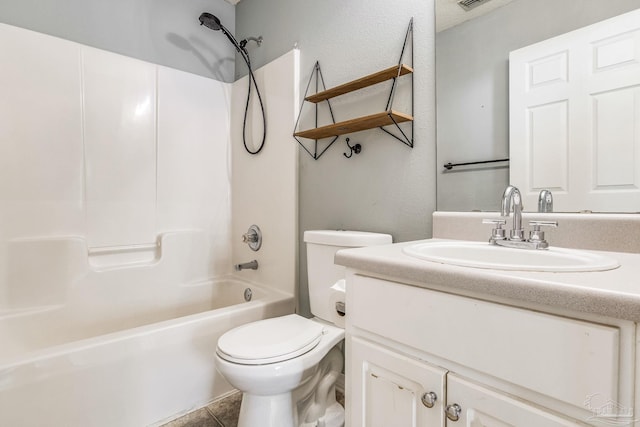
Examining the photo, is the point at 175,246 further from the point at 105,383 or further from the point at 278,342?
the point at 278,342

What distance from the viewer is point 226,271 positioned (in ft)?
7.94

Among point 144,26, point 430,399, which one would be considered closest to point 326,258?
point 430,399

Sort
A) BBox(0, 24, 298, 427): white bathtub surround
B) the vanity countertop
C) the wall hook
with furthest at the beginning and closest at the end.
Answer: the wall hook
BBox(0, 24, 298, 427): white bathtub surround
the vanity countertop

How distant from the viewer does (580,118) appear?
99 cm

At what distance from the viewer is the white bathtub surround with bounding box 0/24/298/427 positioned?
133 centimetres

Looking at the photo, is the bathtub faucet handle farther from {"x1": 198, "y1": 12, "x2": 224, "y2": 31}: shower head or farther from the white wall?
{"x1": 198, "y1": 12, "x2": 224, "y2": 31}: shower head

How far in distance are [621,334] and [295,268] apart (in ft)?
4.98

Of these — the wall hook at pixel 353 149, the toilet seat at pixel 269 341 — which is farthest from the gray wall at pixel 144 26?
the toilet seat at pixel 269 341

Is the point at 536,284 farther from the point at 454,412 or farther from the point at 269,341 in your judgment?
the point at 269,341

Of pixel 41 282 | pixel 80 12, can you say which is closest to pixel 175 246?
pixel 41 282

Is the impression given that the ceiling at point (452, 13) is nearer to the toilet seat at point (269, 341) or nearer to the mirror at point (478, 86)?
the mirror at point (478, 86)

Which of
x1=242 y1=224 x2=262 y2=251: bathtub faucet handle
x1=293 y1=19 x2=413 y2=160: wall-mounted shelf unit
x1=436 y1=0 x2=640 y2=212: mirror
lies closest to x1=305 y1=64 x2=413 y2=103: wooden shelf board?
x1=293 y1=19 x2=413 y2=160: wall-mounted shelf unit

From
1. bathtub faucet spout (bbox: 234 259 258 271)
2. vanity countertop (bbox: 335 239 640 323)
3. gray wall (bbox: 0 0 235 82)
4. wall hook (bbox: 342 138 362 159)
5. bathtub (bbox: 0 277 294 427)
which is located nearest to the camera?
vanity countertop (bbox: 335 239 640 323)

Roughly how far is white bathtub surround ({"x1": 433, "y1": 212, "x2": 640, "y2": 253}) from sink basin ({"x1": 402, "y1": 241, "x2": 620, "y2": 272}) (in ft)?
0.19
